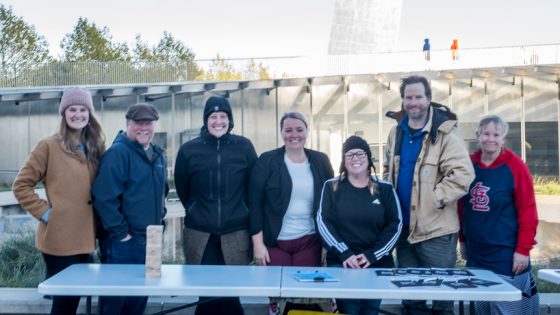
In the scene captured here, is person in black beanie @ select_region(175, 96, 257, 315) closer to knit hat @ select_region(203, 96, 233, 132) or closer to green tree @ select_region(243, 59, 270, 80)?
knit hat @ select_region(203, 96, 233, 132)

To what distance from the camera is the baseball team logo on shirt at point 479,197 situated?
527 cm

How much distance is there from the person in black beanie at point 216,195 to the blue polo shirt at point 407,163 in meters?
1.10

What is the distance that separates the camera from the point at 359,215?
17.1 ft

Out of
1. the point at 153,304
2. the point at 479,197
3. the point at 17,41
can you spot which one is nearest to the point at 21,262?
the point at 153,304

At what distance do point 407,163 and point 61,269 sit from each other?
8.08 feet

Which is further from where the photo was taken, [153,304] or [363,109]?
[363,109]

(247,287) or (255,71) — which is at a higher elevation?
(255,71)

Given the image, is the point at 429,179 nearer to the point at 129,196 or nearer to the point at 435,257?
the point at 435,257

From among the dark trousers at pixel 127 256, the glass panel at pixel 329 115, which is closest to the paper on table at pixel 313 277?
the dark trousers at pixel 127 256

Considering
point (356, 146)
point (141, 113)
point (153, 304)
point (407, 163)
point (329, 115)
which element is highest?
point (329, 115)

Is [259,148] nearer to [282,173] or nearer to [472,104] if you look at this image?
[472,104]

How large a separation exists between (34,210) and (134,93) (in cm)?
1655

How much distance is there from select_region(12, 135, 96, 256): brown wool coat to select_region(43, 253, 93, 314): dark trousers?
0.15 feet

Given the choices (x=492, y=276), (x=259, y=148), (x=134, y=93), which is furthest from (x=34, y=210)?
(x=259, y=148)
